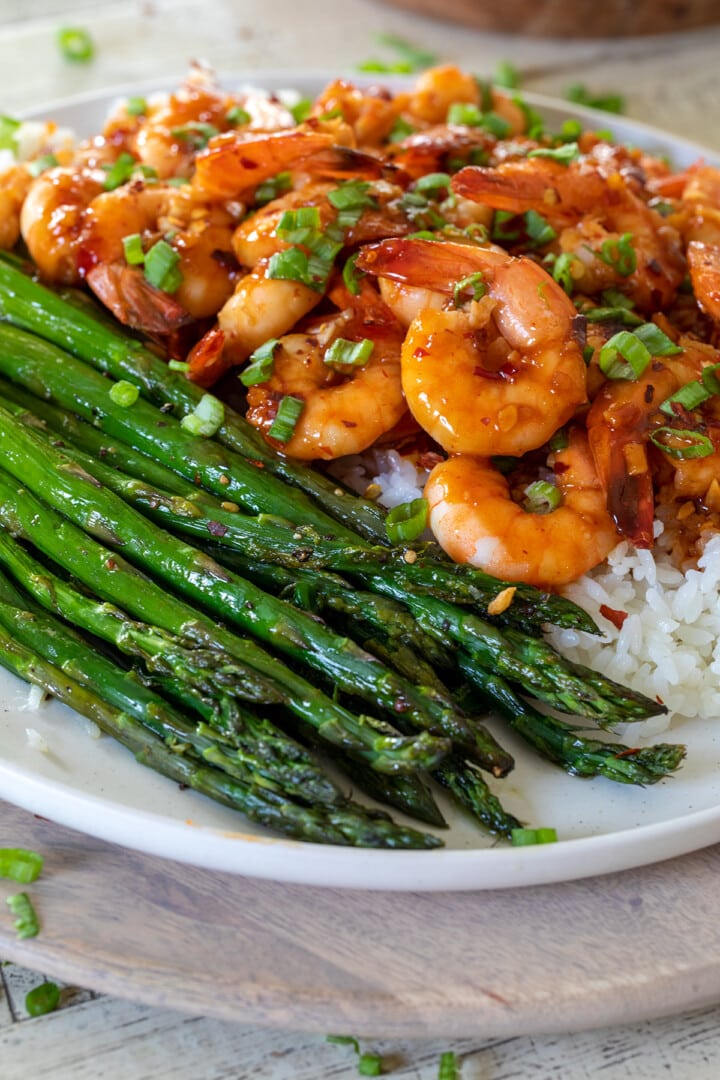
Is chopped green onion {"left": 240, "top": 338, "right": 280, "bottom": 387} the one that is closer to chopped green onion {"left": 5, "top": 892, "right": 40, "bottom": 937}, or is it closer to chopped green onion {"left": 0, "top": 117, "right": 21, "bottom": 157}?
chopped green onion {"left": 5, "top": 892, "right": 40, "bottom": 937}

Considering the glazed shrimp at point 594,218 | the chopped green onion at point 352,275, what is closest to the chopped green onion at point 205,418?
the chopped green onion at point 352,275

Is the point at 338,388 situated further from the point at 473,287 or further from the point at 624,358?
the point at 624,358

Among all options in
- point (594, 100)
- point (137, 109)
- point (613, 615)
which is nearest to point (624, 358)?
point (613, 615)

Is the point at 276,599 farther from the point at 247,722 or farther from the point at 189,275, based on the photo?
the point at 189,275

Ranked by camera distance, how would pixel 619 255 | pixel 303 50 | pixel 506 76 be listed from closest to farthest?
pixel 619 255
pixel 506 76
pixel 303 50

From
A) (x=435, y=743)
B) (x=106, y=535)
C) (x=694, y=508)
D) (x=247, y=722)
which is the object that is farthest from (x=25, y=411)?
(x=694, y=508)

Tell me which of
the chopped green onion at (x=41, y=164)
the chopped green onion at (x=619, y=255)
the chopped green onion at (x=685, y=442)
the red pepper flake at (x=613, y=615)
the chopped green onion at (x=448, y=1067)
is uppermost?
the chopped green onion at (x=41, y=164)

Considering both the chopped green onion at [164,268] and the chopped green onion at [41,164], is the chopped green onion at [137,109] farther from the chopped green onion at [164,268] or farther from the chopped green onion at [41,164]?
the chopped green onion at [164,268]
